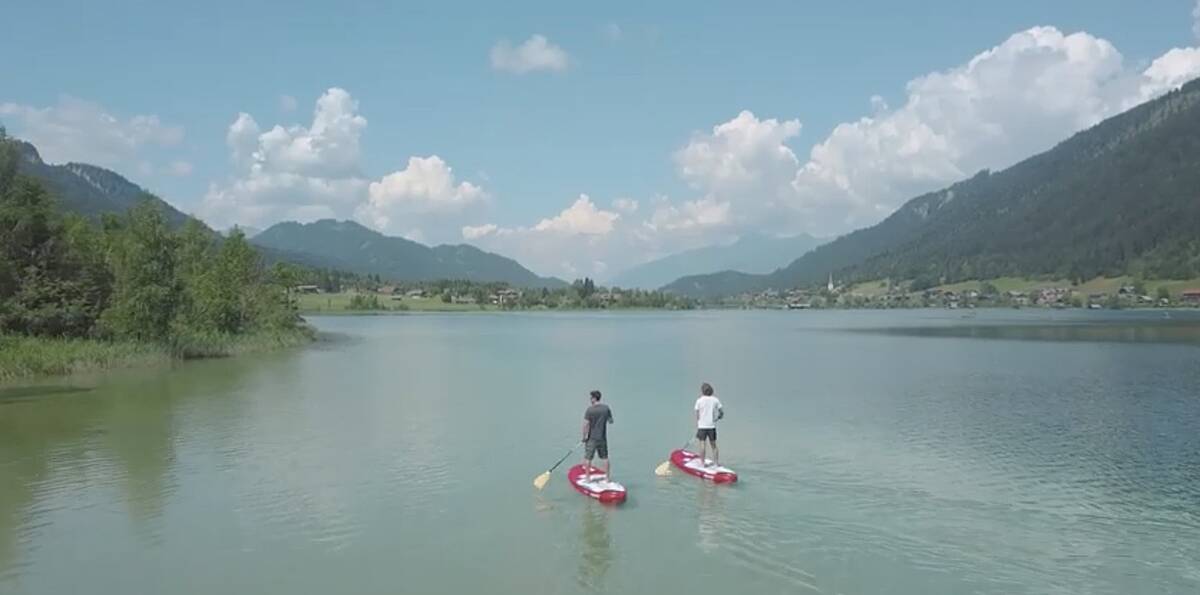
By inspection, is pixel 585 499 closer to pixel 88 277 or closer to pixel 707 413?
pixel 707 413

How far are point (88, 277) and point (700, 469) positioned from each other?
171ft

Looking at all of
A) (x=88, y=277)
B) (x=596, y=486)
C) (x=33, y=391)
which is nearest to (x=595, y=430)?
(x=596, y=486)

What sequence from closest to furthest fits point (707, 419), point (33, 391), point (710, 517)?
point (710, 517) → point (707, 419) → point (33, 391)

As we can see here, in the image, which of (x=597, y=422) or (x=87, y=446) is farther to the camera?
(x=87, y=446)

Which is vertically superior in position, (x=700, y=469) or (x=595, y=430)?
(x=595, y=430)

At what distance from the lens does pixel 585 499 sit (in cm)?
1995

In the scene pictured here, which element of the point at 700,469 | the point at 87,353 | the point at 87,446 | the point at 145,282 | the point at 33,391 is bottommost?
the point at 700,469

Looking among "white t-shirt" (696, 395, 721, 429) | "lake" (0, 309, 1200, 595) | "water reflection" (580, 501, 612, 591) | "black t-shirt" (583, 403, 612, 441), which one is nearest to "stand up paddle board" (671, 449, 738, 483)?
"lake" (0, 309, 1200, 595)

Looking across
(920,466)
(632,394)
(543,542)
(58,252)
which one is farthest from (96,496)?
(58,252)

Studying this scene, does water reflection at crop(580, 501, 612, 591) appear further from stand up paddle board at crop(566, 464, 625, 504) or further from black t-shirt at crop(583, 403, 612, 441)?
black t-shirt at crop(583, 403, 612, 441)

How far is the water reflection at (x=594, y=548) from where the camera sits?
46.9ft

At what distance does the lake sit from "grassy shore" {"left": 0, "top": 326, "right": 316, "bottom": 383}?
2303 mm

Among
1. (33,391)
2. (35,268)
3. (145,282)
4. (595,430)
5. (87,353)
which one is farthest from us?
(145,282)

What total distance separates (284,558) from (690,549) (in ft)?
25.0
